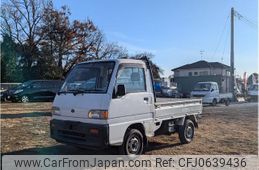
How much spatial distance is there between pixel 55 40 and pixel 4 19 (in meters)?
6.78

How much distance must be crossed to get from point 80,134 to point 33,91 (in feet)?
68.1

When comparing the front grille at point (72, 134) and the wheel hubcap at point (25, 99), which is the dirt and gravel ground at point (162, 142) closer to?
the front grille at point (72, 134)

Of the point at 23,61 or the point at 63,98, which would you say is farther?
the point at 23,61

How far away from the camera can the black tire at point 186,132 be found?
9.88 meters

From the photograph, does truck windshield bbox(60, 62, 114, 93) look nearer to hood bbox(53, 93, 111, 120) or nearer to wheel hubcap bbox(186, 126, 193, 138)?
hood bbox(53, 93, 111, 120)

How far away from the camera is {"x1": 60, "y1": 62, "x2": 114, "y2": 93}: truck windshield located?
769 cm

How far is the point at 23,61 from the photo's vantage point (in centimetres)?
4394

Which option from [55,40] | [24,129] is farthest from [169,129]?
[55,40]

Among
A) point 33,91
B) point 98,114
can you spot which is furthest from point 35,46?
point 98,114

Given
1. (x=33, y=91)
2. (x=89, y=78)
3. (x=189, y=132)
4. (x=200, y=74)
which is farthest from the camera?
(x=200, y=74)

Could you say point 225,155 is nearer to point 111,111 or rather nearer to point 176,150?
point 176,150

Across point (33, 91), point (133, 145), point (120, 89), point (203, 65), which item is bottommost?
point (133, 145)

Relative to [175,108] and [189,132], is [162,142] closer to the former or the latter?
[189,132]

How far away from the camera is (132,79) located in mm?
8172
